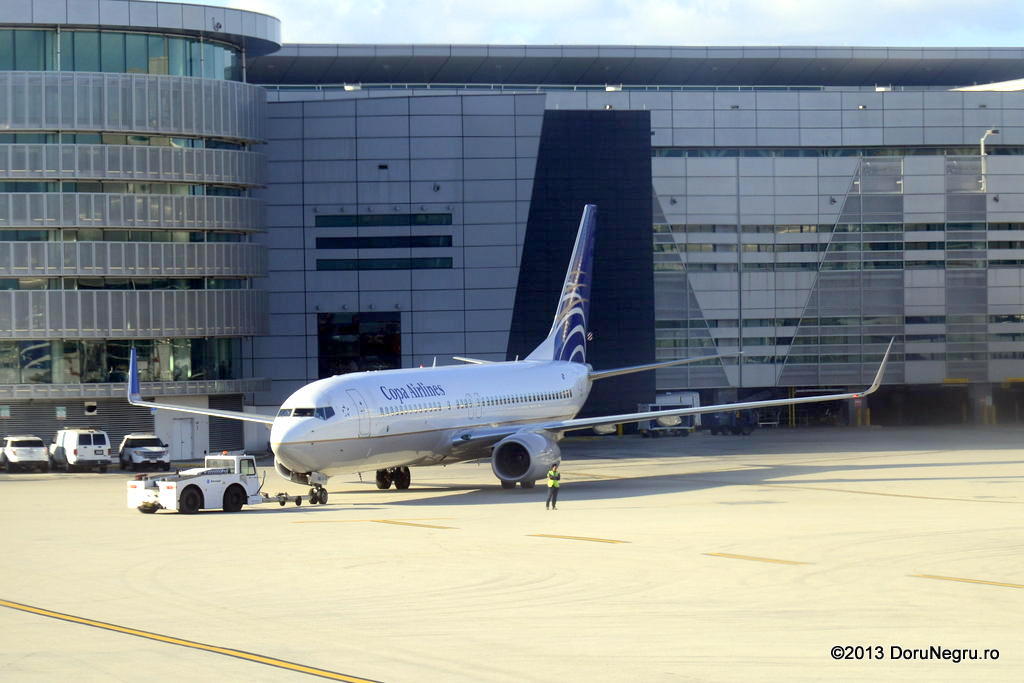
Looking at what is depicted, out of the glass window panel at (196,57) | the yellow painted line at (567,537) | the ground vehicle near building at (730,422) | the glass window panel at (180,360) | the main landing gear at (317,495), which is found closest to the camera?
the yellow painted line at (567,537)

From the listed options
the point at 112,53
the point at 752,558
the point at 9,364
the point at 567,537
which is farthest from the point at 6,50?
the point at 752,558

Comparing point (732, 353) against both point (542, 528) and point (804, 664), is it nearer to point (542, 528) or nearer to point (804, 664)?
point (542, 528)

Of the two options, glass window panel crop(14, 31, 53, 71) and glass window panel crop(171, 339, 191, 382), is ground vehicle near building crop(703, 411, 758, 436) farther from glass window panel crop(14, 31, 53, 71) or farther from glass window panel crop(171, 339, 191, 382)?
glass window panel crop(14, 31, 53, 71)

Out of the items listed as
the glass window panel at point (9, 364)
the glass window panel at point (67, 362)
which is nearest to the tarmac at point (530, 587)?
the glass window panel at point (67, 362)

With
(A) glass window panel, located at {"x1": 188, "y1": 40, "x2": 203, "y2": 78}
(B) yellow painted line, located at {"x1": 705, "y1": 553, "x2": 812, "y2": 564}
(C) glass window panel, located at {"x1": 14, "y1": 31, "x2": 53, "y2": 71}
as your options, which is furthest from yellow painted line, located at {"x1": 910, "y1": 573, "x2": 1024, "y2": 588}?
(C) glass window panel, located at {"x1": 14, "y1": 31, "x2": 53, "y2": 71}

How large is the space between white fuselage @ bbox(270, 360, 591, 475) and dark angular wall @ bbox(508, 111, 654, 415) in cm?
3006

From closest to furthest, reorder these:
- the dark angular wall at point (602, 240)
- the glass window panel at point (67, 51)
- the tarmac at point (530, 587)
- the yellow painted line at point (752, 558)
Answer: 1. the tarmac at point (530, 587)
2. the yellow painted line at point (752, 558)
3. the glass window panel at point (67, 51)
4. the dark angular wall at point (602, 240)

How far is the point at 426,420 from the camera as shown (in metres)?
52.8

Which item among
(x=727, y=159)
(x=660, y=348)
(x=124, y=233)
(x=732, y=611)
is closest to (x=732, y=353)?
(x=660, y=348)

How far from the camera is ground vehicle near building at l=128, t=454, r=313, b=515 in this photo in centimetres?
4606

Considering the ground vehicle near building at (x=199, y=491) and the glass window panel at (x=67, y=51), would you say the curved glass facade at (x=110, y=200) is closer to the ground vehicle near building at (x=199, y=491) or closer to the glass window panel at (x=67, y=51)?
A: the glass window panel at (x=67, y=51)

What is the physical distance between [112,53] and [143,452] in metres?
23.7

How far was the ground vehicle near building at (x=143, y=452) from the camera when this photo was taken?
2822 inches

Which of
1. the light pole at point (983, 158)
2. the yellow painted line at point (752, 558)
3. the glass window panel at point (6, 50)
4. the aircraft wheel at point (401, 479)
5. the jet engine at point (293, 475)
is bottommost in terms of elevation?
the aircraft wheel at point (401, 479)
